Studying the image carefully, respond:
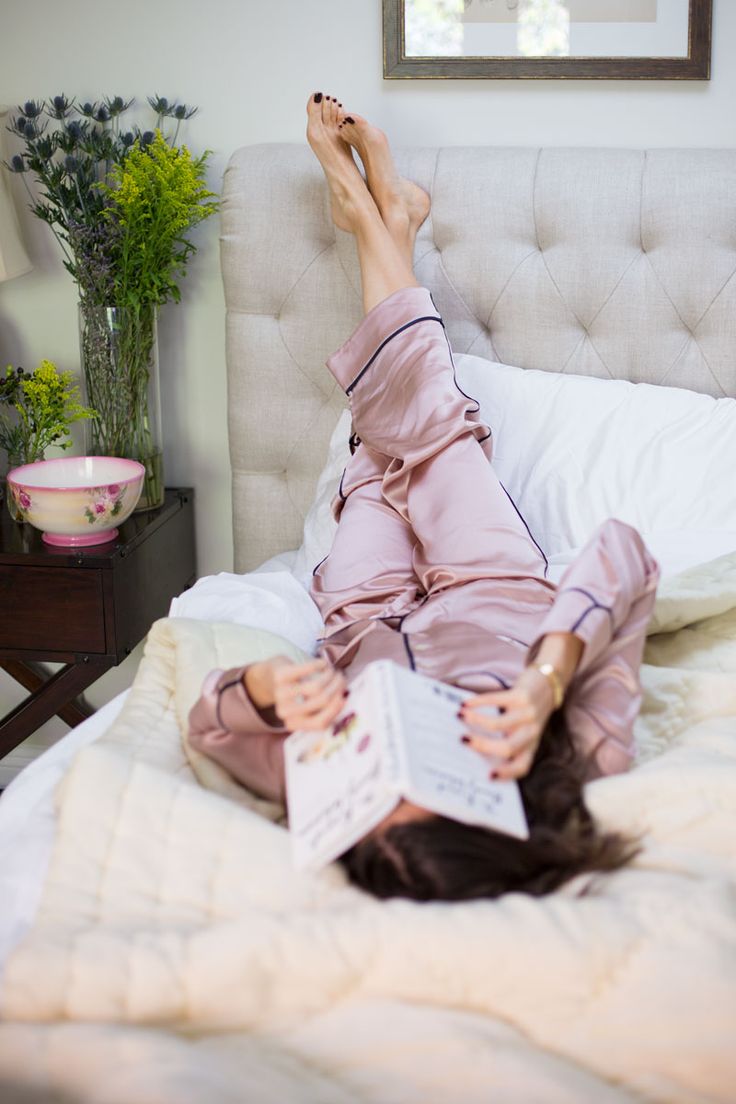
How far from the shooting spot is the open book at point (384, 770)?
87 cm

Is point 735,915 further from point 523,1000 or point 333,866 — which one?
point 333,866

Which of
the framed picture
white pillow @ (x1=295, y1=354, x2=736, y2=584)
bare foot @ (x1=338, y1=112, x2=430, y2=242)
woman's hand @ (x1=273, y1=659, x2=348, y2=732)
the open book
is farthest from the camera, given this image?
the framed picture

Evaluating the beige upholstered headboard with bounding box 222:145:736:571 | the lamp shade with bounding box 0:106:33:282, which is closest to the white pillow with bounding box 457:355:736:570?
the beige upholstered headboard with bounding box 222:145:736:571

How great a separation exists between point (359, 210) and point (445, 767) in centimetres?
121

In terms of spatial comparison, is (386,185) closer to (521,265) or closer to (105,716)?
(521,265)

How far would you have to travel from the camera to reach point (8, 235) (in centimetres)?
199

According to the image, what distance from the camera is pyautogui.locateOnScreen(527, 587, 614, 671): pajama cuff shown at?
1.06m

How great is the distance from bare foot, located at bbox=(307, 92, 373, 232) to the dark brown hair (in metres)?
1.25

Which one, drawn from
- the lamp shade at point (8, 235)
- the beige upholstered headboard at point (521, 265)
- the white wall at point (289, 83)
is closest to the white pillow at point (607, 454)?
the beige upholstered headboard at point (521, 265)

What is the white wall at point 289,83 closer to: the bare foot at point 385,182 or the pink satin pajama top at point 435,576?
the bare foot at point 385,182

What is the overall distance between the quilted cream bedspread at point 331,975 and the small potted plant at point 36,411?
1131mm

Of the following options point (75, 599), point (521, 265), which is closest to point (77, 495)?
point (75, 599)

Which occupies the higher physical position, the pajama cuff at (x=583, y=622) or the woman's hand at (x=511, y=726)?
the pajama cuff at (x=583, y=622)

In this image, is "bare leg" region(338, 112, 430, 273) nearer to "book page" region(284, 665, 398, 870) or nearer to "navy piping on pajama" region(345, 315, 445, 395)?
"navy piping on pajama" region(345, 315, 445, 395)
